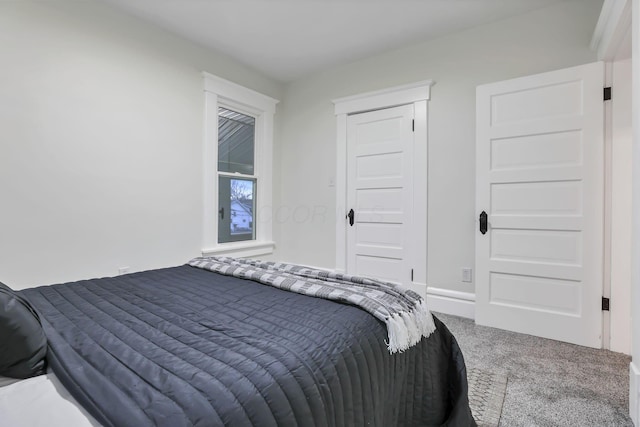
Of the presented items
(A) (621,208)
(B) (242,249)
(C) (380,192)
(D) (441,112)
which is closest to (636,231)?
(A) (621,208)

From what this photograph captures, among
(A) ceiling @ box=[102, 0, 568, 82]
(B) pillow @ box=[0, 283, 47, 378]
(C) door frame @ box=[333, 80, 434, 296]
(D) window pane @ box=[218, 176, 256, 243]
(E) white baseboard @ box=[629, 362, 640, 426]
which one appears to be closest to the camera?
(B) pillow @ box=[0, 283, 47, 378]

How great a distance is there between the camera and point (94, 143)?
2.40m

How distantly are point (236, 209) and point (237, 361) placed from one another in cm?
293

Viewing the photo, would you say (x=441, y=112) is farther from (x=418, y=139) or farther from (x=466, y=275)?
(x=466, y=275)

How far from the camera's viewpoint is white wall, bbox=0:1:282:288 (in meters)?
2.07

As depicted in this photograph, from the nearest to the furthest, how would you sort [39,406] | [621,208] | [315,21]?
[39,406]
[621,208]
[315,21]

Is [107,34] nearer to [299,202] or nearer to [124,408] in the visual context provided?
[299,202]

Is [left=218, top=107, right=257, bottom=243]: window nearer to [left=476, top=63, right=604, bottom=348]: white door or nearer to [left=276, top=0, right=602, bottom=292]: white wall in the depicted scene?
[left=276, top=0, right=602, bottom=292]: white wall

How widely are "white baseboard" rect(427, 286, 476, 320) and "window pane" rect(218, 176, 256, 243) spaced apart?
84.1 inches

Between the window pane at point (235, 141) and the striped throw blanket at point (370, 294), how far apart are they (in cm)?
198

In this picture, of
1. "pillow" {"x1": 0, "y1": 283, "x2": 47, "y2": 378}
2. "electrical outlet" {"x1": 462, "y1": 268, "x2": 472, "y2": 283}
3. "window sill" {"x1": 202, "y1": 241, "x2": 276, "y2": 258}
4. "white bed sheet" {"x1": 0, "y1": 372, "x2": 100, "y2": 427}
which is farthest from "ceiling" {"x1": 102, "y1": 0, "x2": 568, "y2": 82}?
"white bed sheet" {"x1": 0, "y1": 372, "x2": 100, "y2": 427}

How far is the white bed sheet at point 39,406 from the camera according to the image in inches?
23.4

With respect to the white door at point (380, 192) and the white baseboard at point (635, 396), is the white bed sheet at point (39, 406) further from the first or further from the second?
the white door at point (380, 192)

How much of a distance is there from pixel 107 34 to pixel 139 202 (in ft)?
4.41
